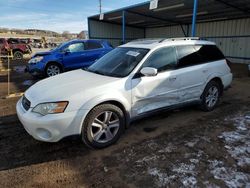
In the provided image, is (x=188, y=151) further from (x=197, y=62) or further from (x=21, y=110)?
(x=21, y=110)

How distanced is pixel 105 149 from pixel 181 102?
188 cm

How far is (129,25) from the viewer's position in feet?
69.3

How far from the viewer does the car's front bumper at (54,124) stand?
2.95 meters

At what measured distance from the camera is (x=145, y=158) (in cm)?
315

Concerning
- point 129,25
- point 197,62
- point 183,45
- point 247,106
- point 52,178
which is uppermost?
point 129,25

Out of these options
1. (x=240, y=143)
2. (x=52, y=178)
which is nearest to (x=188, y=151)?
(x=240, y=143)

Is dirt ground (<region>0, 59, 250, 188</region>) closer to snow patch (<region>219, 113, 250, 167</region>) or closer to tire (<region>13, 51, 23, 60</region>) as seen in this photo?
snow patch (<region>219, 113, 250, 167</region>)

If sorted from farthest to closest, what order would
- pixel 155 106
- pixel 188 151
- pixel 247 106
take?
pixel 247 106, pixel 155 106, pixel 188 151

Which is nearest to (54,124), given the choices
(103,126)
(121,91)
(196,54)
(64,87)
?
(64,87)

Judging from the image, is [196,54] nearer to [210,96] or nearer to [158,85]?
[210,96]

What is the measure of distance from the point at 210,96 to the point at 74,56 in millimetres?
6168

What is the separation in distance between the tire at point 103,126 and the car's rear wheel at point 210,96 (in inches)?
88.6

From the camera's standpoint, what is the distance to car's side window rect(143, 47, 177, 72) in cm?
389

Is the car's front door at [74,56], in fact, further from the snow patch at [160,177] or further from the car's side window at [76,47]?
the snow patch at [160,177]
